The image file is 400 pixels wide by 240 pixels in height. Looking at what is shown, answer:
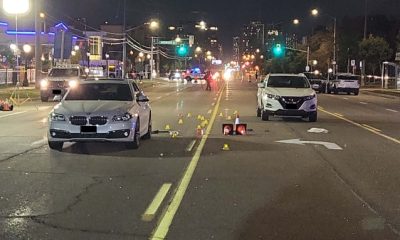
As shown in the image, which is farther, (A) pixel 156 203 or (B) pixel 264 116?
(B) pixel 264 116

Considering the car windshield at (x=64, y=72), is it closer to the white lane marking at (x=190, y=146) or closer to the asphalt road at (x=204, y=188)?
the asphalt road at (x=204, y=188)

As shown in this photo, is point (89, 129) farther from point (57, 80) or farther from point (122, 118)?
point (57, 80)

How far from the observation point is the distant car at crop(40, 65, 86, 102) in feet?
107

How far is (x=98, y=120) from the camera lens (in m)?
12.5

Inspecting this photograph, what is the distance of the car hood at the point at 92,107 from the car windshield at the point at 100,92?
1.42ft

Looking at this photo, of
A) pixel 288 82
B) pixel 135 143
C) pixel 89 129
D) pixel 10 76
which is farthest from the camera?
pixel 10 76

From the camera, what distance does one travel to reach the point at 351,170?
35.3ft

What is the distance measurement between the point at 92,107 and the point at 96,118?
1.62 ft

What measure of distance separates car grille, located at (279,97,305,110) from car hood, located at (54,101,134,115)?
783 centimetres

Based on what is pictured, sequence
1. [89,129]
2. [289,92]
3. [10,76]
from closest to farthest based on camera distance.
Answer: [89,129], [289,92], [10,76]

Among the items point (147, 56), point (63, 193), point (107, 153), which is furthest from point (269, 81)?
point (147, 56)

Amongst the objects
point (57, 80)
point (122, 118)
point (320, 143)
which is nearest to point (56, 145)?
point (122, 118)

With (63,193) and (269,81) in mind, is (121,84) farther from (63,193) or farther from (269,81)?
(269,81)

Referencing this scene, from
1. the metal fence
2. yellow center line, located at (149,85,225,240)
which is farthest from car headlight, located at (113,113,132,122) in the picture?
the metal fence
